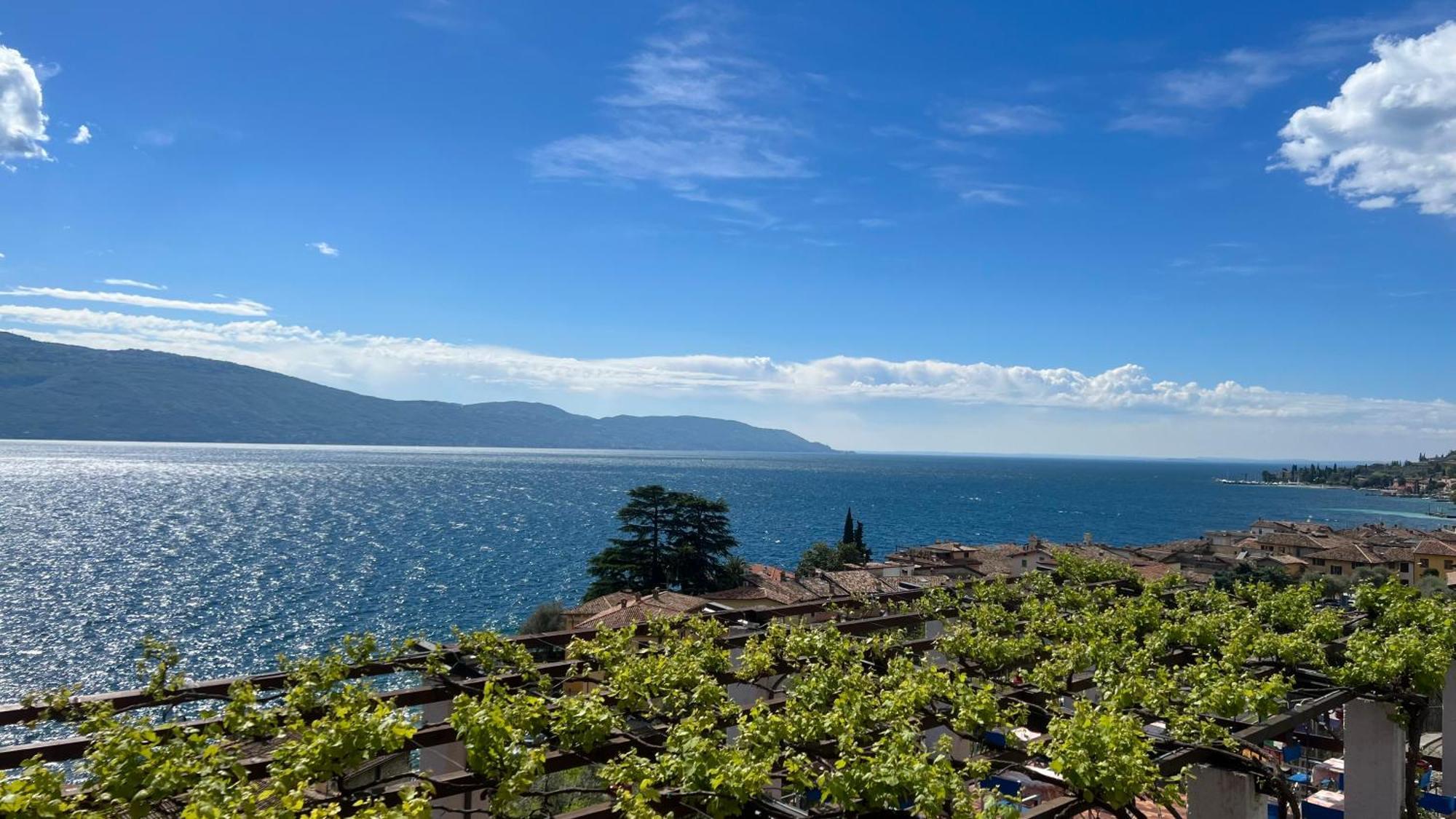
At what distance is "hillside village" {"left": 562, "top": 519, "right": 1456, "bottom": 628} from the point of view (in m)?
43.6

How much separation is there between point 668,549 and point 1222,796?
153ft

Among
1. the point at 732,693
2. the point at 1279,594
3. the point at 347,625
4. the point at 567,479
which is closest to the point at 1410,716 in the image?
the point at 1279,594

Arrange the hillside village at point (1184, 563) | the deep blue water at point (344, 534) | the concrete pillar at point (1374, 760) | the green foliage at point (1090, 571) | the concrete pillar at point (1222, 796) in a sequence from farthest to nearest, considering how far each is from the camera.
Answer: the hillside village at point (1184, 563) < the deep blue water at point (344, 534) < the green foliage at point (1090, 571) < the concrete pillar at point (1374, 760) < the concrete pillar at point (1222, 796)

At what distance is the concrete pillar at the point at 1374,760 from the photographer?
9.14m

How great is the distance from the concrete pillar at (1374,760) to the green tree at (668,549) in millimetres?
43116

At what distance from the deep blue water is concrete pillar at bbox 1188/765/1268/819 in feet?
79.4

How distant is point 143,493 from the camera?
11856 centimetres

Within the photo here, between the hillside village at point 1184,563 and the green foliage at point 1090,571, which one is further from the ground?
the green foliage at point 1090,571

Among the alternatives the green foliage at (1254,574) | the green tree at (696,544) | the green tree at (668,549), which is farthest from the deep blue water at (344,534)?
the green foliage at (1254,574)

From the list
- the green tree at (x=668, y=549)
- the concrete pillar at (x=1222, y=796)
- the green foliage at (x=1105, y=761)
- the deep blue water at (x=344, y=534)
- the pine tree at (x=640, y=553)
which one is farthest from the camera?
the green tree at (x=668, y=549)

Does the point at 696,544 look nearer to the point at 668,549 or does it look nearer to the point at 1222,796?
the point at 668,549

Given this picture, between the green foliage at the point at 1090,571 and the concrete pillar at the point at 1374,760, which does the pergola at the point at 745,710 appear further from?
the green foliage at the point at 1090,571

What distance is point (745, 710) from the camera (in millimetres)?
6793

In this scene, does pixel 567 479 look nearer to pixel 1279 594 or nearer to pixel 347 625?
pixel 347 625
